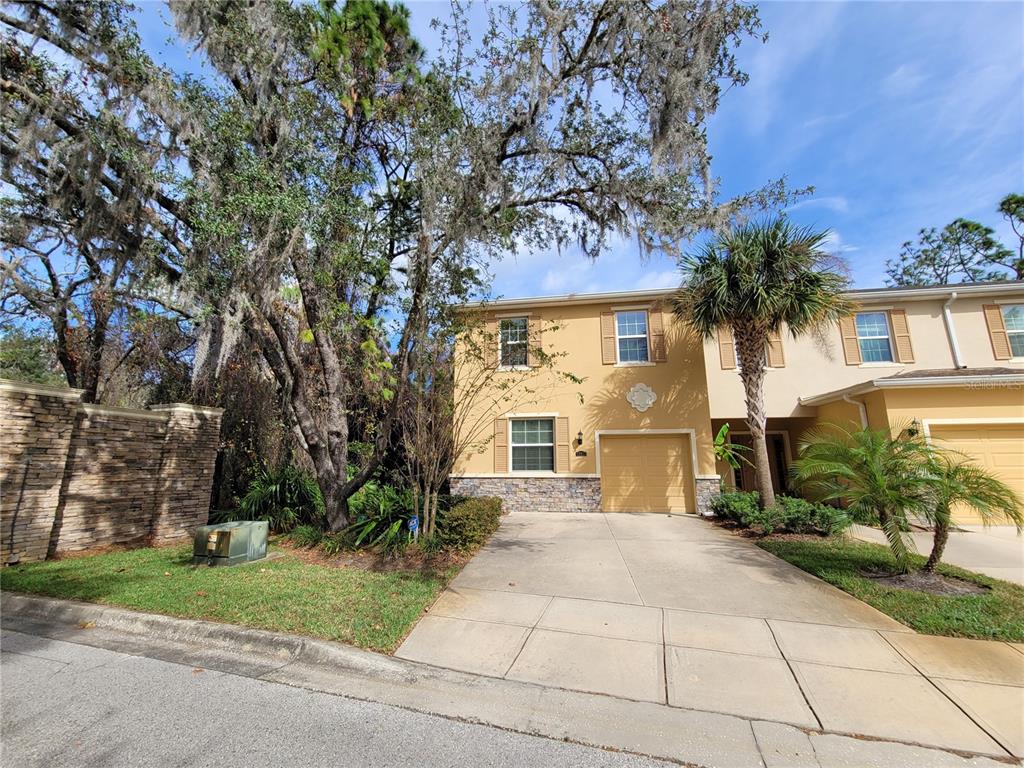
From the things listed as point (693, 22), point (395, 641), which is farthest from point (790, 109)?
point (395, 641)

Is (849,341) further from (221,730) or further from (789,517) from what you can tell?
(221,730)

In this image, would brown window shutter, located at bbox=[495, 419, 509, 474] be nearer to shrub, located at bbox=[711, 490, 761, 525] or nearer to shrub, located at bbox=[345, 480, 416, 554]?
shrub, located at bbox=[345, 480, 416, 554]

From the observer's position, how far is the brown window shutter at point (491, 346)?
827 centimetres

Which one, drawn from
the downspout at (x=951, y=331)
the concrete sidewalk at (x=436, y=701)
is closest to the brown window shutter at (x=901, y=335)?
the downspout at (x=951, y=331)

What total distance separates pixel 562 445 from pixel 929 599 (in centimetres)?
782

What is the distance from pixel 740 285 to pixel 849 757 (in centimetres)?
877

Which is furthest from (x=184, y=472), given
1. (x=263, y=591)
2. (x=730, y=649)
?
(x=730, y=649)

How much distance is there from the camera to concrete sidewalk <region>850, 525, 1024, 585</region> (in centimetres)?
627

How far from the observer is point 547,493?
38.6 ft

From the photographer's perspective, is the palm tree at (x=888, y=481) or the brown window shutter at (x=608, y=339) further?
the brown window shutter at (x=608, y=339)

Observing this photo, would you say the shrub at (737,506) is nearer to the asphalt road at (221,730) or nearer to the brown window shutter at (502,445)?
the brown window shutter at (502,445)

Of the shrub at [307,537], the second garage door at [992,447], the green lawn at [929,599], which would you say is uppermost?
the second garage door at [992,447]

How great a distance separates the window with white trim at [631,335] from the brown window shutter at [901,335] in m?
7.04

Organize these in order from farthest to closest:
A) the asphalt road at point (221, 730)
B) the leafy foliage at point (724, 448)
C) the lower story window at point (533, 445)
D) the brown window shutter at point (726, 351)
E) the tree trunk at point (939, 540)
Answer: the brown window shutter at point (726, 351) → the leafy foliage at point (724, 448) → the lower story window at point (533, 445) → the tree trunk at point (939, 540) → the asphalt road at point (221, 730)
